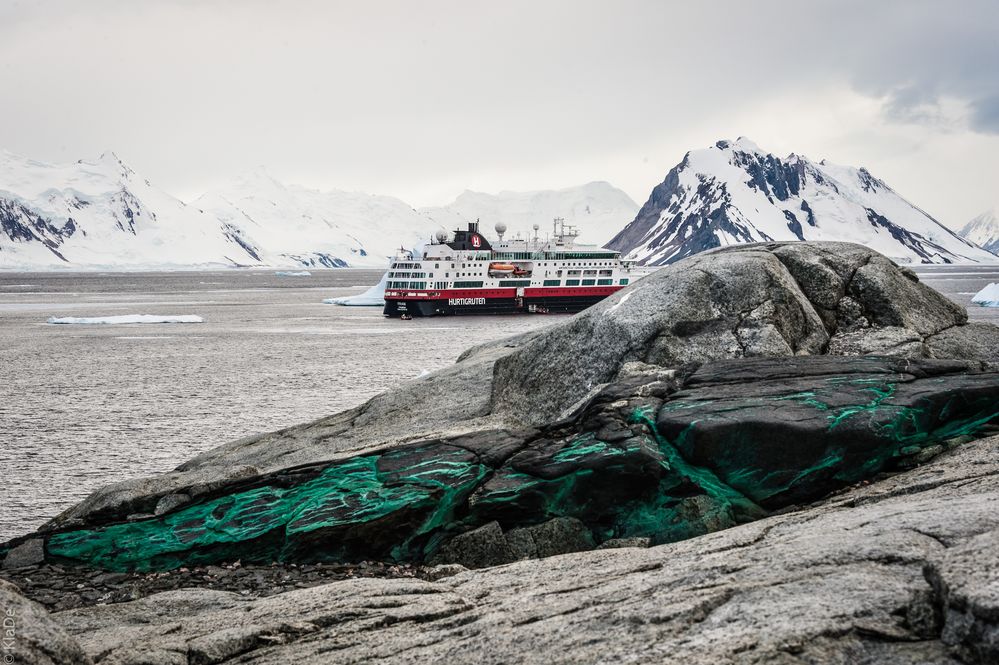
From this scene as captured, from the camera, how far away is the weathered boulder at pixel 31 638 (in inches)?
185

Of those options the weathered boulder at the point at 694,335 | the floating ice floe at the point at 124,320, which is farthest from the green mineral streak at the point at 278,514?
the floating ice floe at the point at 124,320

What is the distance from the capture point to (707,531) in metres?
7.84

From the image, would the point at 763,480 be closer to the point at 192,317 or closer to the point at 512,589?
the point at 512,589

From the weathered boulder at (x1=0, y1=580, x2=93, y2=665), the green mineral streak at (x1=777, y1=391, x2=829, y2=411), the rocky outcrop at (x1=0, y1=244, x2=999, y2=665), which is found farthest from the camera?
the green mineral streak at (x1=777, y1=391, x2=829, y2=411)

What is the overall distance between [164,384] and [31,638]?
88.3 ft

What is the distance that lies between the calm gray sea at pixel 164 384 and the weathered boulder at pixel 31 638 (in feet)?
26.3

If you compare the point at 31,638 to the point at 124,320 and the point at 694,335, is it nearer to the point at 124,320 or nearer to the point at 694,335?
the point at 694,335

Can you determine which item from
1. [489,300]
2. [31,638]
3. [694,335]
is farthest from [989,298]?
[31,638]

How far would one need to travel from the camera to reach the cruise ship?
238 ft

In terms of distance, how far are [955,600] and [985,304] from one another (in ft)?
242

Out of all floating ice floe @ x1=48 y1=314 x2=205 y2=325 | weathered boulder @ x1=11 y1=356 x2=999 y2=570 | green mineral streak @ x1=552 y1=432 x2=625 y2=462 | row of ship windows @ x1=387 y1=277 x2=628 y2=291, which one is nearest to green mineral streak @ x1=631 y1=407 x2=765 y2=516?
weathered boulder @ x1=11 y1=356 x2=999 y2=570

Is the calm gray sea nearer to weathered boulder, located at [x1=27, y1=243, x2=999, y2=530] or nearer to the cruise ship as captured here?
weathered boulder, located at [x1=27, y1=243, x2=999, y2=530]

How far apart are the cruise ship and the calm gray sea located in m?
7.69

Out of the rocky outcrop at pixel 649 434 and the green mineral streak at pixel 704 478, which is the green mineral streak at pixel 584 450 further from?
the green mineral streak at pixel 704 478
